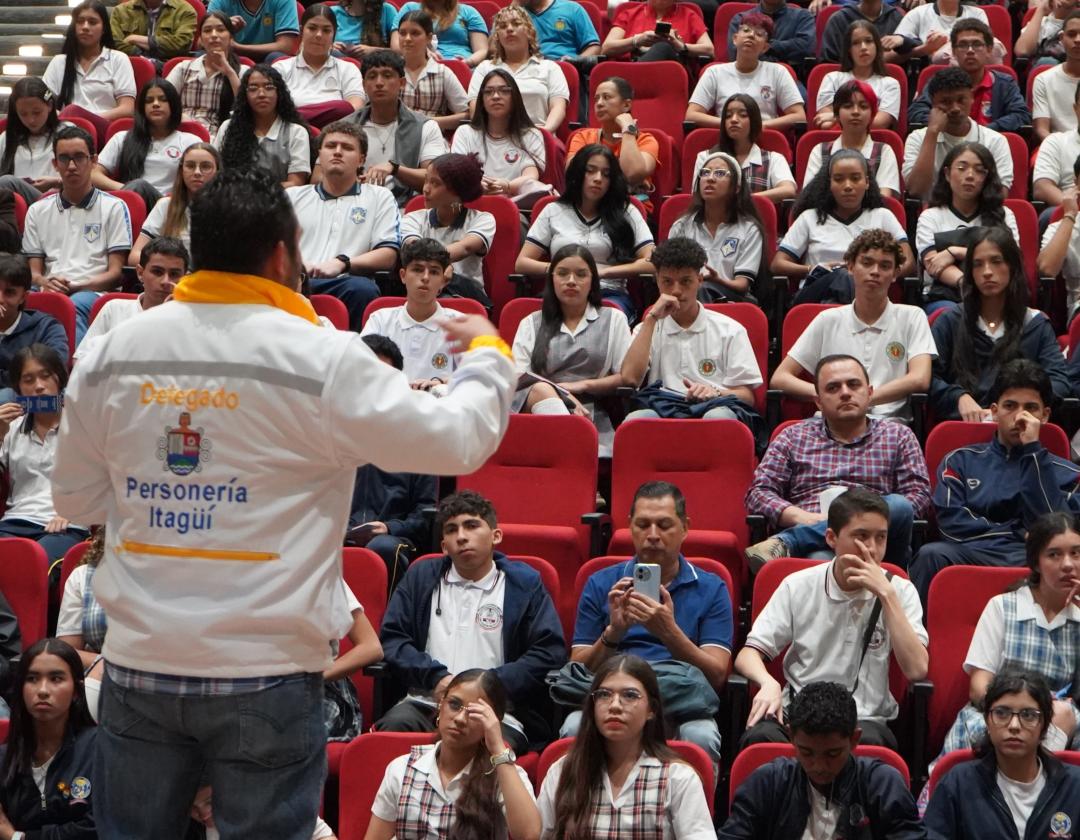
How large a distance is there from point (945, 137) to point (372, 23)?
3.37 meters

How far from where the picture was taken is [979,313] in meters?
5.82

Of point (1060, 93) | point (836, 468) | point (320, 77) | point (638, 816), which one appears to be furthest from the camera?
point (320, 77)

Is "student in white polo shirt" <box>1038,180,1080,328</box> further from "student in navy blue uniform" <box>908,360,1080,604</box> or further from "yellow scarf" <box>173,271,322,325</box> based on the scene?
"yellow scarf" <box>173,271,322,325</box>

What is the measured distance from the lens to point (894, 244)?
19.0ft

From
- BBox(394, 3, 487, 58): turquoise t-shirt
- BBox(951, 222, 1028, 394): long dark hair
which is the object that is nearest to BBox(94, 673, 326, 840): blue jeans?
BBox(951, 222, 1028, 394): long dark hair

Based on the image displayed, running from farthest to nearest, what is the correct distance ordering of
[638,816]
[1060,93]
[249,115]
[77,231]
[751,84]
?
1. [751,84]
2. [1060,93]
3. [249,115]
4. [77,231]
5. [638,816]

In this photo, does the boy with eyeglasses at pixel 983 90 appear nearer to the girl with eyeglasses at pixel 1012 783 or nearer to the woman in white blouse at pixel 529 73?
the woman in white blouse at pixel 529 73

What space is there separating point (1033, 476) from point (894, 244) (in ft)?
3.86

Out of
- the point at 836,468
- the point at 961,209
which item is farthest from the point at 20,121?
the point at 836,468

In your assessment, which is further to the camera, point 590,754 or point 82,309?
point 82,309

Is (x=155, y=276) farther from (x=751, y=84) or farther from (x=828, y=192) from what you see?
(x=751, y=84)

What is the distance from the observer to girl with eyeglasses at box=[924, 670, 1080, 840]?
387 centimetres

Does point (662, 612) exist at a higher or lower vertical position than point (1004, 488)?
lower

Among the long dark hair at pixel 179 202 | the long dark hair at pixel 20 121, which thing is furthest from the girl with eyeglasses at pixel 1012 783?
the long dark hair at pixel 20 121
